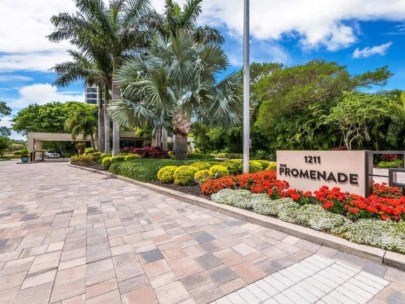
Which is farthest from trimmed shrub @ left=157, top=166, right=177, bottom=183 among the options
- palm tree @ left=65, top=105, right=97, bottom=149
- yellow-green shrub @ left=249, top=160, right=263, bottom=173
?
palm tree @ left=65, top=105, right=97, bottom=149

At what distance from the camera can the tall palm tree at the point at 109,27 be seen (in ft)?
38.7

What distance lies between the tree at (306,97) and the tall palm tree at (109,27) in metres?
9.07

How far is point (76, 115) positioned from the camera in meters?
24.1

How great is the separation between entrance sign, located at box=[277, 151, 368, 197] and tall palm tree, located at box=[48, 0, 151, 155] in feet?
33.4

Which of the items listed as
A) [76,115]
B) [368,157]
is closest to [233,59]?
[368,157]

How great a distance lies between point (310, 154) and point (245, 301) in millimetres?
3808

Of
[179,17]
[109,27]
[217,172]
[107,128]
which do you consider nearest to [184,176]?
[217,172]

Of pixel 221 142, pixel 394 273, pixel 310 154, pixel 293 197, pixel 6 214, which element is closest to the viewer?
pixel 394 273

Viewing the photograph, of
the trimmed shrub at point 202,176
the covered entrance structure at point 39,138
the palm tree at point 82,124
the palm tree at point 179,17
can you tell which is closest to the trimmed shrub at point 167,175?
the trimmed shrub at point 202,176

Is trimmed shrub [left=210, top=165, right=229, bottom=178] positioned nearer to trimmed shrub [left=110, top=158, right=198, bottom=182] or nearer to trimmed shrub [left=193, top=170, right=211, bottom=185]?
trimmed shrub [left=193, top=170, right=211, bottom=185]

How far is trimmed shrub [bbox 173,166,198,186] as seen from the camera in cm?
673

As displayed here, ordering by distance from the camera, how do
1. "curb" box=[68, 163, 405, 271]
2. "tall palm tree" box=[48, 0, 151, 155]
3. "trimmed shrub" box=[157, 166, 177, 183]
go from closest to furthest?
"curb" box=[68, 163, 405, 271], "trimmed shrub" box=[157, 166, 177, 183], "tall palm tree" box=[48, 0, 151, 155]

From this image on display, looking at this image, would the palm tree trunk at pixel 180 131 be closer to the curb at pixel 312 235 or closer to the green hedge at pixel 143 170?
the green hedge at pixel 143 170

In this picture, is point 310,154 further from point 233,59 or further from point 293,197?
point 233,59
